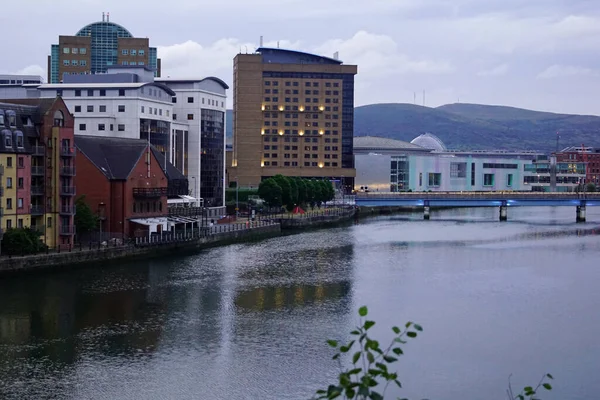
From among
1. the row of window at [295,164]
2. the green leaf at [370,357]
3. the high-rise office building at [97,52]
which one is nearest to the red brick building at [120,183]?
the green leaf at [370,357]

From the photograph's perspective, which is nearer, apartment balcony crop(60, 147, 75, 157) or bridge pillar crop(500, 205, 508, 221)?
apartment balcony crop(60, 147, 75, 157)

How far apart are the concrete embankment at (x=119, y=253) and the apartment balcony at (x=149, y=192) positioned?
2981 mm

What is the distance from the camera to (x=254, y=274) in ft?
122

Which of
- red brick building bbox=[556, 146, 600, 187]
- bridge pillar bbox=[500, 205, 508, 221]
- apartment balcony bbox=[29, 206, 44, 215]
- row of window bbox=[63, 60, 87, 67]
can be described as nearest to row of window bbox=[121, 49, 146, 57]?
row of window bbox=[63, 60, 87, 67]

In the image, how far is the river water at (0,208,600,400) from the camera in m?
20.4

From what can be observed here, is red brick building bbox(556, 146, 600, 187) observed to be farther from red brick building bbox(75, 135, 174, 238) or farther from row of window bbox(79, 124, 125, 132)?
red brick building bbox(75, 135, 174, 238)

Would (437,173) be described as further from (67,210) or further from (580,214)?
(67,210)

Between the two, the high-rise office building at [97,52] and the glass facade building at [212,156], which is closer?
the glass facade building at [212,156]

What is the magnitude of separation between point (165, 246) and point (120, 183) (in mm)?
3819

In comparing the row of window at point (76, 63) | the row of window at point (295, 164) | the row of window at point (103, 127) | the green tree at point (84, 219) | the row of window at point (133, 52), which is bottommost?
the green tree at point (84, 219)

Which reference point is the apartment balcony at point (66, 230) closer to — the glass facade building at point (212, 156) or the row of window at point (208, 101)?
the row of window at point (208, 101)

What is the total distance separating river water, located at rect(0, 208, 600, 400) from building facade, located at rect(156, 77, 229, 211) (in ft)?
59.2

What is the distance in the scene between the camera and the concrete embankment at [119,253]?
33750 mm

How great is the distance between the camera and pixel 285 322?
2694 cm
